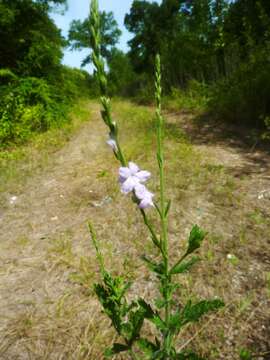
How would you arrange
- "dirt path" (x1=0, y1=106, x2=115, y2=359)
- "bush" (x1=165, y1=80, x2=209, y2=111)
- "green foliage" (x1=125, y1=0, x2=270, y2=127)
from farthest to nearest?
"bush" (x1=165, y1=80, x2=209, y2=111)
"green foliage" (x1=125, y1=0, x2=270, y2=127)
"dirt path" (x1=0, y1=106, x2=115, y2=359)

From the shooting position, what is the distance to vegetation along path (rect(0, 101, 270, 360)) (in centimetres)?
160

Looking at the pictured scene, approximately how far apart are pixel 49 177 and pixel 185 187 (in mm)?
2115

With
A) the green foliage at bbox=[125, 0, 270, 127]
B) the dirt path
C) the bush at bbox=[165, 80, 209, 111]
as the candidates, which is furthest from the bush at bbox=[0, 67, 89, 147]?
the green foliage at bbox=[125, 0, 270, 127]

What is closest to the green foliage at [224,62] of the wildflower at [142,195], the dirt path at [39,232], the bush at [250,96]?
the bush at [250,96]

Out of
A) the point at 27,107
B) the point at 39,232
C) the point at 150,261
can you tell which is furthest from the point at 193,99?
the point at 150,261

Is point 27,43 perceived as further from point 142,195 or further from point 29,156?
point 142,195

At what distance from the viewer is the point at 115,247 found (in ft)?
7.89

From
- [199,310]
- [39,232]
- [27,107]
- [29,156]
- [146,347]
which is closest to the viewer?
[199,310]

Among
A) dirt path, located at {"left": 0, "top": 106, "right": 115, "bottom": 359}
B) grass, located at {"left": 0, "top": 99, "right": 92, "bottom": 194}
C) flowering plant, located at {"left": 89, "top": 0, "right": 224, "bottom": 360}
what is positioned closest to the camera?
flowering plant, located at {"left": 89, "top": 0, "right": 224, "bottom": 360}

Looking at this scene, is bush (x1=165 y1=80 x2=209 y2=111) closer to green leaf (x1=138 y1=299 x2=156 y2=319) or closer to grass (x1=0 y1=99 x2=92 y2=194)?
grass (x1=0 y1=99 x2=92 y2=194)

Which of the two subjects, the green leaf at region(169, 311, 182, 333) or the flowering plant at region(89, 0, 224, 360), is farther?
the green leaf at region(169, 311, 182, 333)

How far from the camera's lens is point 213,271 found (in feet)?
6.48

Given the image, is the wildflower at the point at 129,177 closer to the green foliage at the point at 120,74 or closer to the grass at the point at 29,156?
the grass at the point at 29,156

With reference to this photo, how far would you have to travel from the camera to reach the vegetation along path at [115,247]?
1.60 metres
